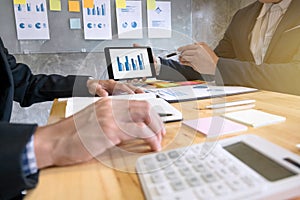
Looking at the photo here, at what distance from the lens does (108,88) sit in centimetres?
88

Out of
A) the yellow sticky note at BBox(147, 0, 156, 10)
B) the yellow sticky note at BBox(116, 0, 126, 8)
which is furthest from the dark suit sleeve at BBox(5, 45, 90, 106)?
the yellow sticky note at BBox(147, 0, 156, 10)

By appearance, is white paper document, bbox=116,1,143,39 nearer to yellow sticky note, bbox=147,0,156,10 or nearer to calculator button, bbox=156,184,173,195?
yellow sticky note, bbox=147,0,156,10

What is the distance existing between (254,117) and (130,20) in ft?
4.82

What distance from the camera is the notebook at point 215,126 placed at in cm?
48

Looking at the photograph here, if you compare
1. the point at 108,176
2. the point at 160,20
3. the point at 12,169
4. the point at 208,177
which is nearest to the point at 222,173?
the point at 208,177

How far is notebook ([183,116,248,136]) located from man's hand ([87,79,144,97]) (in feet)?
1.14

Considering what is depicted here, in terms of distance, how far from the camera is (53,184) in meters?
0.32

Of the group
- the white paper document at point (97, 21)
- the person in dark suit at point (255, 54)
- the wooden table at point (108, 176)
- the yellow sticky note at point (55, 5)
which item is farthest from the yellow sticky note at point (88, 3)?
the wooden table at point (108, 176)

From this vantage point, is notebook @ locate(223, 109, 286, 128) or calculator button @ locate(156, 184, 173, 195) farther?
notebook @ locate(223, 109, 286, 128)

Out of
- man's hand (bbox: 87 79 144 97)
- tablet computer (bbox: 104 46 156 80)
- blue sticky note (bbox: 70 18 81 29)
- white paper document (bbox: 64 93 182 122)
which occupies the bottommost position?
white paper document (bbox: 64 93 182 122)

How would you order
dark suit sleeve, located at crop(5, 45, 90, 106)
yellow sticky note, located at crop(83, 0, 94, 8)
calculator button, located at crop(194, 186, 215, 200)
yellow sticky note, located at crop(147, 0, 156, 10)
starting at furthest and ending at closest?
yellow sticky note, located at crop(147, 0, 156, 10) < yellow sticky note, located at crop(83, 0, 94, 8) < dark suit sleeve, located at crop(5, 45, 90, 106) < calculator button, located at crop(194, 186, 215, 200)

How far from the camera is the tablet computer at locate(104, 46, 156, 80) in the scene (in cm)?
115

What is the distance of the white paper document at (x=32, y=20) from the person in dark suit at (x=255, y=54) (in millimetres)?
915

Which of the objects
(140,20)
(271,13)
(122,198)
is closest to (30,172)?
(122,198)
